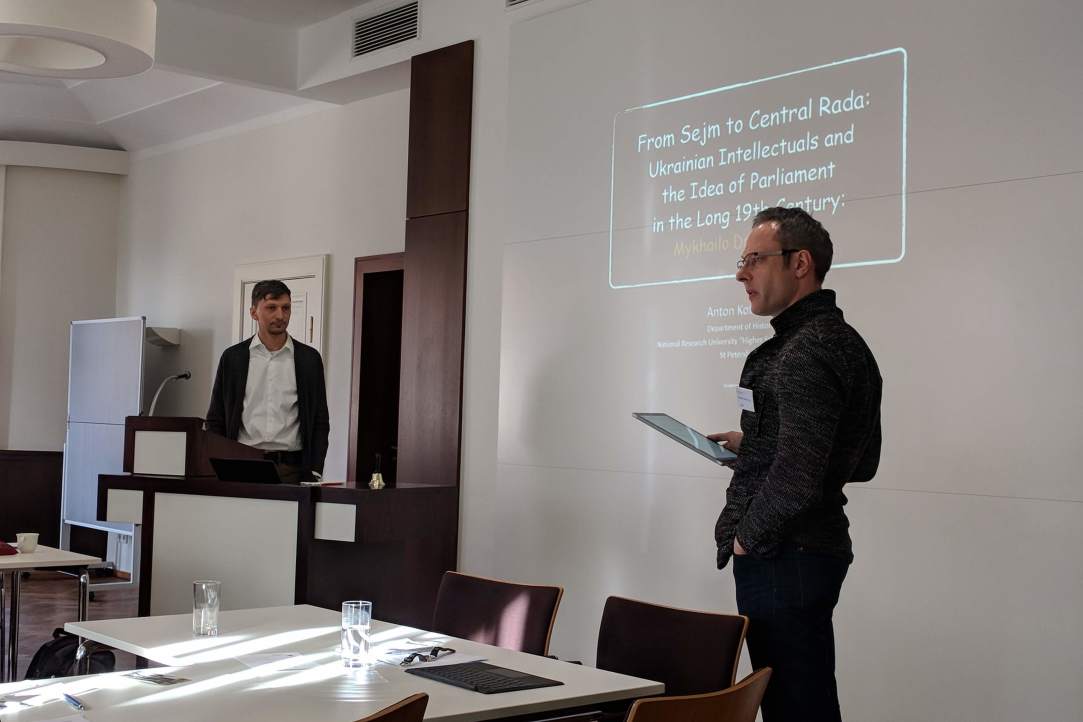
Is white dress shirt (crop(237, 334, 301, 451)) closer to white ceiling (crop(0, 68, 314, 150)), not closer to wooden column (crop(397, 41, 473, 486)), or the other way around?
wooden column (crop(397, 41, 473, 486))

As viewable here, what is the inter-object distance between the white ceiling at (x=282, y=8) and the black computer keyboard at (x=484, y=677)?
5350 mm

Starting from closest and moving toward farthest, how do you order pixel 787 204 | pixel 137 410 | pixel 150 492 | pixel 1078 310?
pixel 1078 310
pixel 787 204
pixel 150 492
pixel 137 410

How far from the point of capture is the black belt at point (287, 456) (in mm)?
5551

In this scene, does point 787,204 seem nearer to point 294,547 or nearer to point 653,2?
point 653,2

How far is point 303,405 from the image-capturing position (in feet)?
18.2

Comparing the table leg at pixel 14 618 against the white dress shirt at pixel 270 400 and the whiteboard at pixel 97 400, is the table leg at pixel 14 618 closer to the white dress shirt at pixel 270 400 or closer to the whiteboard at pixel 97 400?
the white dress shirt at pixel 270 400

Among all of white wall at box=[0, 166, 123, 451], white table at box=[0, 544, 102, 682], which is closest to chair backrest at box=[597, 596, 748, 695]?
white table at box=[0, 544, 102, 682]

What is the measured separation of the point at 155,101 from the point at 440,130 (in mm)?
3363

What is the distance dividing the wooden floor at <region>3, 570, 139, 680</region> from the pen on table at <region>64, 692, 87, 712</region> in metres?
3.82

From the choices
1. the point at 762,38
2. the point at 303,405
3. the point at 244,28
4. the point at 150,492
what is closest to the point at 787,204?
the point at 762,38

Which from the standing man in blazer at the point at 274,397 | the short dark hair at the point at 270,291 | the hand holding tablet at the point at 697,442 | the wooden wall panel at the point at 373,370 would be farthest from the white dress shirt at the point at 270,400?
the hand holding tablet at the point at 697,442

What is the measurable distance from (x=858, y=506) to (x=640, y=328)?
1395 millimetres

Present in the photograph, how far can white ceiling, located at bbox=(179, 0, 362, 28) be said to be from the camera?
703 cm

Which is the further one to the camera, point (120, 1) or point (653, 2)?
point (653, 2)
